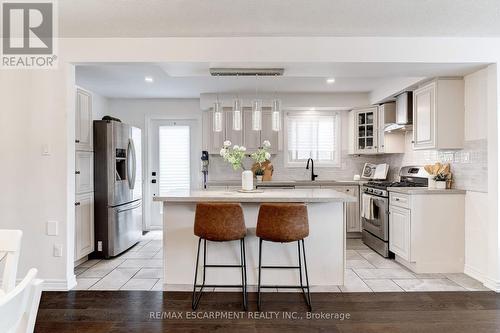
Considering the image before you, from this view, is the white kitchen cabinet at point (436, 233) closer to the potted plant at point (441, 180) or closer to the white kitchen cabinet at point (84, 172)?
the potted plant at point (441, 180)

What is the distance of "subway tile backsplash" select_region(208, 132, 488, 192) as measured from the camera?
135 inches

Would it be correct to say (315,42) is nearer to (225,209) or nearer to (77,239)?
(225,209)

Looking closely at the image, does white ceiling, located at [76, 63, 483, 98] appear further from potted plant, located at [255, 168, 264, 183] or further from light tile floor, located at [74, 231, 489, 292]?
light tile floor, located at [74, 231, 489, 292]

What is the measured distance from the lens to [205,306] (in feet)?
9.41

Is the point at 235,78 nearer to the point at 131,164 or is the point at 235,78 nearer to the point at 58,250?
the point at 131,164

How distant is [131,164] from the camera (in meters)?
4.71

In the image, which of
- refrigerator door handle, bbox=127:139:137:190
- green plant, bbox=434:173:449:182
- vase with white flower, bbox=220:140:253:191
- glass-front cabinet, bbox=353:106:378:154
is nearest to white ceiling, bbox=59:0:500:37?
vase with white flower, bbox=220:140:253:191

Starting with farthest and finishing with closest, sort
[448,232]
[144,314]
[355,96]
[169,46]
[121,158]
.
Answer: [355,96] < [121,158] < [448,232] < [169,46] < [144,314]

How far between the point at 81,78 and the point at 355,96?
4.40m

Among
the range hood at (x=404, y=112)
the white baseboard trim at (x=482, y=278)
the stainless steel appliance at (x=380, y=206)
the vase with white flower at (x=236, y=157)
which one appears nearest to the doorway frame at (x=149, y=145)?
the vase with white flower at (x=236, y=157)

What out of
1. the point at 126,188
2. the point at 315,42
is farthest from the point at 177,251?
the point at 315,42

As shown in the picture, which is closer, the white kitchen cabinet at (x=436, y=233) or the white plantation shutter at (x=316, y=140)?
the white kitchen cabinet at (x=436, y=233)

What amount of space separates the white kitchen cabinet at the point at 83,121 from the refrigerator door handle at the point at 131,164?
614 mm

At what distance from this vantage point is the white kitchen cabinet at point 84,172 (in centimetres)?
385
